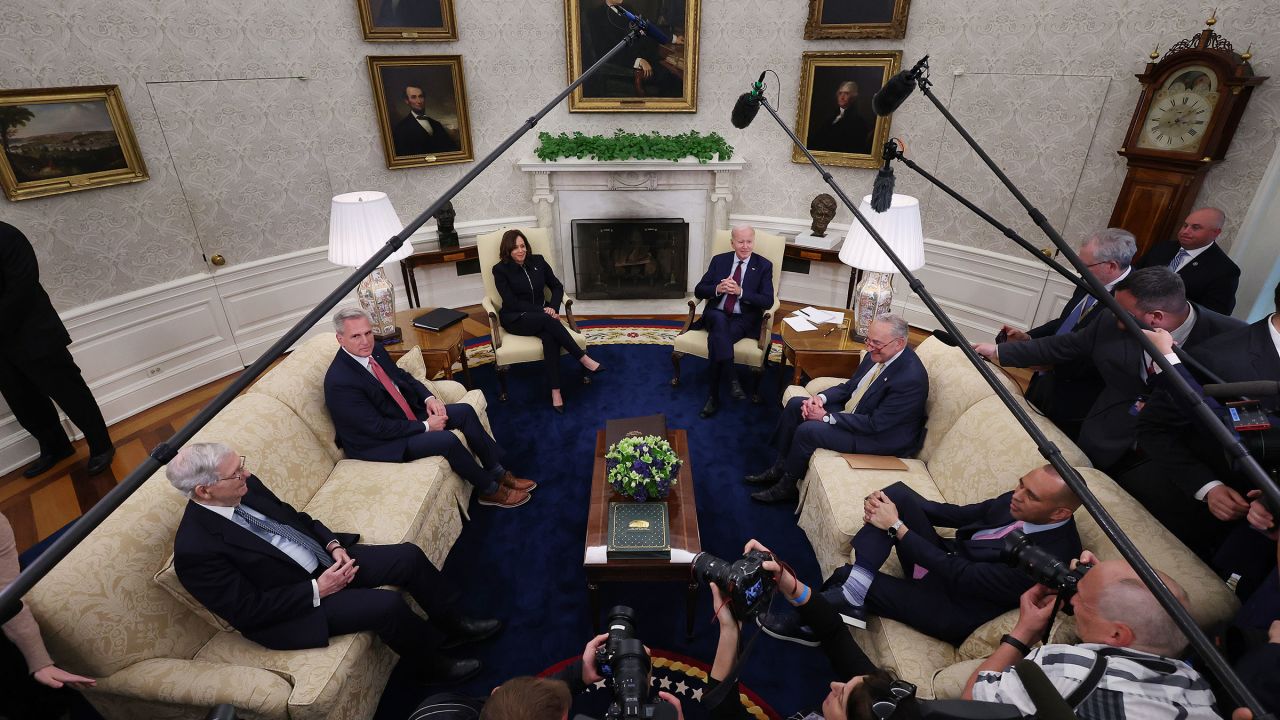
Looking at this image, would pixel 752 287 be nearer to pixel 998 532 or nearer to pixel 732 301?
pixel 732 301

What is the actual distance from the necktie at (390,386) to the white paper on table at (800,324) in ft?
8.79

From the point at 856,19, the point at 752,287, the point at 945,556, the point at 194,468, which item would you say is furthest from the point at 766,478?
the point at 856,19

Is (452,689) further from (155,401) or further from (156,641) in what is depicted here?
(155,401)

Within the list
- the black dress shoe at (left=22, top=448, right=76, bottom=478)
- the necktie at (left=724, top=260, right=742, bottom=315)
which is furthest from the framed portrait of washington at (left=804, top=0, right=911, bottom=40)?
the black dress shoe at (left=22, top=448, right=76, bottom=478)

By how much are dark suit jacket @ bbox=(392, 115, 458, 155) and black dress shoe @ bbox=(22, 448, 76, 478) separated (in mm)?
3374

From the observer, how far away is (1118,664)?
5.12ft

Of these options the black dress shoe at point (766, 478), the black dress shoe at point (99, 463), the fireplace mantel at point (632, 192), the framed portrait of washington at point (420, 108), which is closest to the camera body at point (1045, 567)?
the black dress shoe at point (766, 478)

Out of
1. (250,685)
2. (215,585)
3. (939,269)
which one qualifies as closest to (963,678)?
(250,685)

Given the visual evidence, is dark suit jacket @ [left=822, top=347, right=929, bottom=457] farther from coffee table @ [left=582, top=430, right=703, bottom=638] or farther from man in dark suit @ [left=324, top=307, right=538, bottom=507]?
man in dark suit @ [left=324, top=307, right=538, bottom=507]

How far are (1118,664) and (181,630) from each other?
9.95 ft

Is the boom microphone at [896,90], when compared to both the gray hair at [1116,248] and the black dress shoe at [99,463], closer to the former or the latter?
the gray hair at [1116,248]

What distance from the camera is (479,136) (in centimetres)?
587

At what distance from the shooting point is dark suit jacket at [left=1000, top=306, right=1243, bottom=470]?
2566 millimetres

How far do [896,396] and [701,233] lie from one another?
3468 millimetres
